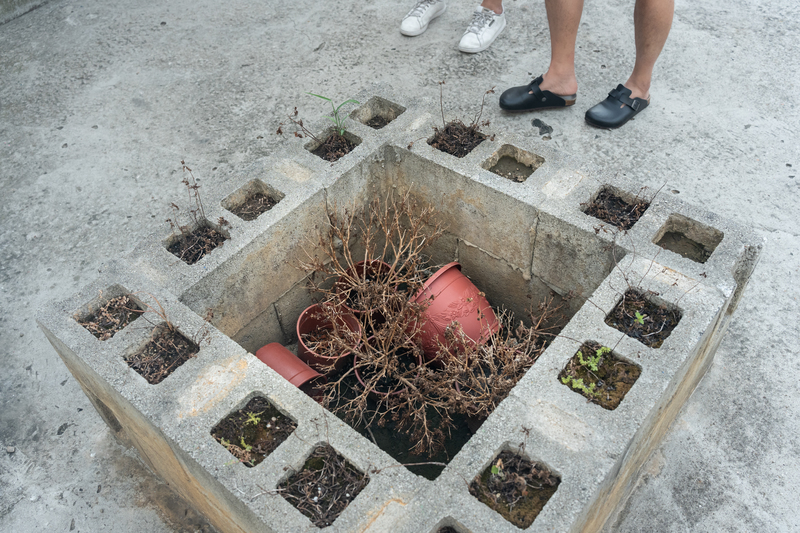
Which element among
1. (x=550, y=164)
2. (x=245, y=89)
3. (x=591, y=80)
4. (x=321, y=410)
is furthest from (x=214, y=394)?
(x=591, y=80)

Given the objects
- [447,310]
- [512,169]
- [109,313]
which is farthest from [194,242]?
[512,169]

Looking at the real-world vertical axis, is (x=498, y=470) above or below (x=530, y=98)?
above

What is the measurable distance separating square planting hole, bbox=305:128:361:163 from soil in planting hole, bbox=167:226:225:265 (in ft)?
2.42

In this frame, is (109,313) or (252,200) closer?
(109,313)

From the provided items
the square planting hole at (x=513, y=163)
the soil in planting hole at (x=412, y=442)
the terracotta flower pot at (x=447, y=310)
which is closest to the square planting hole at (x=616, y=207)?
the square planting hole at (x=513, y=163)

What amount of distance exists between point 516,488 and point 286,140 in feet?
10.3

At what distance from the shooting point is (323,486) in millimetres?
2033

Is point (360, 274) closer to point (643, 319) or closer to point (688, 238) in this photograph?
point (643, 319)

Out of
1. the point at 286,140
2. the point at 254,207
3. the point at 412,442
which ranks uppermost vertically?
the point at 254,207

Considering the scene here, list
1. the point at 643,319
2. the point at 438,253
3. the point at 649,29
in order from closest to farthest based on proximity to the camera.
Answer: the point at 643,319, the point at 438,253, the point at 649,29

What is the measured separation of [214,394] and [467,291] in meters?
1.27

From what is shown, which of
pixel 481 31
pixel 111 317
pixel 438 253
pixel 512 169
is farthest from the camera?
pixel 481 31

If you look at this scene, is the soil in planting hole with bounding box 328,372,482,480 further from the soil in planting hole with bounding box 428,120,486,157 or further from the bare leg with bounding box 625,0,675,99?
the bare leg with bounding box 625,0,675,99

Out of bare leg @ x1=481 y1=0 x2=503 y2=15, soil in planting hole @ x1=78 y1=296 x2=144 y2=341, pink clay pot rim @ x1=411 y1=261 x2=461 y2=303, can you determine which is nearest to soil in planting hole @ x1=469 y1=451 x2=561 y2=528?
pink clay pot rim @ x1=411 y1=261 x2=461 y2=303
